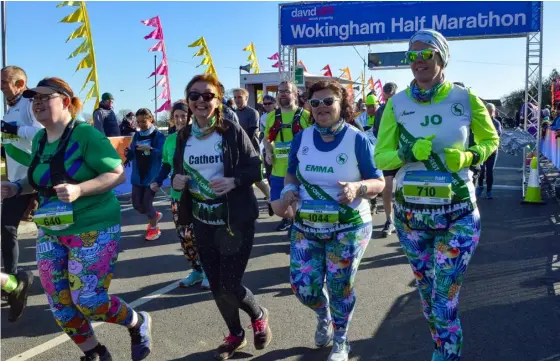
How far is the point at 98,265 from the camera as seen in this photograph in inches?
123

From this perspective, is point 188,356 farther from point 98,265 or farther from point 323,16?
point 323,16

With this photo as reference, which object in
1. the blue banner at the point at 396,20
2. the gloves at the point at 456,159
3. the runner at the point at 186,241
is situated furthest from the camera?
the blue banner at the point at 396,20

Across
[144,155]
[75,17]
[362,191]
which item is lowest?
[362,191]

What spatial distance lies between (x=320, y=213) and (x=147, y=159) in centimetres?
424

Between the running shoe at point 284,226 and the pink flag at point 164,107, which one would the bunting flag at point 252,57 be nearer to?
the pink flag at point 164,107

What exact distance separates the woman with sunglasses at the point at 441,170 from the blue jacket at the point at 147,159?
14.6 ft

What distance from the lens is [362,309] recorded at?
464 cm

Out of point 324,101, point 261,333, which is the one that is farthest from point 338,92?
point 261,333

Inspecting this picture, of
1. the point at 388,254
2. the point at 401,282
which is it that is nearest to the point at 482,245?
the point at 388,254

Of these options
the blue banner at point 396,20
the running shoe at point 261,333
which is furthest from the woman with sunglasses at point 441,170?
the blue banner at point 396,20

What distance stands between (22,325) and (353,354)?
2.71 m

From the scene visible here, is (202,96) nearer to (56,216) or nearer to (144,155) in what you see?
(56,216)

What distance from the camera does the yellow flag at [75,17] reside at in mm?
13802

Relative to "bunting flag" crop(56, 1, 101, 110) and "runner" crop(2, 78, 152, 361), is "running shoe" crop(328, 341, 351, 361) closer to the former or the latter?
"runner" crop(2, 78, 152, 361)
